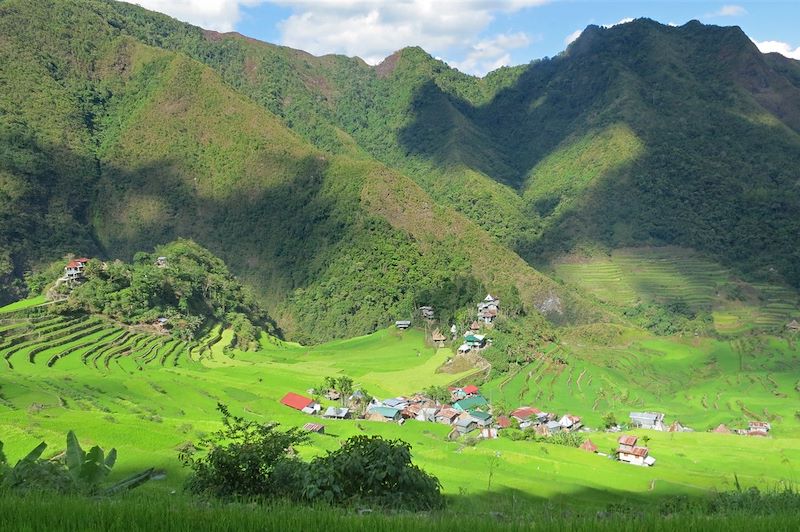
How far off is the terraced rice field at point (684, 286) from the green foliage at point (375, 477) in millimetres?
75328

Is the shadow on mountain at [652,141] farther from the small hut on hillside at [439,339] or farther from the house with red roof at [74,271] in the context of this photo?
the house with red roof at [74,271]

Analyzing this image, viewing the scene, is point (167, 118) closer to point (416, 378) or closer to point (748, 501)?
point (416, 378)

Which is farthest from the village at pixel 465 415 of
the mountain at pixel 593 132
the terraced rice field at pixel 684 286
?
the mountain at pixel 593 132

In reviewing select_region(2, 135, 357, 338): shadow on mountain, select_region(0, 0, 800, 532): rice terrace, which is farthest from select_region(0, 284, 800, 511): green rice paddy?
select_region(2, 135, 357, 338): shadow on mountain

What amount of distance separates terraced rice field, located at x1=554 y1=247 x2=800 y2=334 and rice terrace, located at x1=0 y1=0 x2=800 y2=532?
24.7 inches

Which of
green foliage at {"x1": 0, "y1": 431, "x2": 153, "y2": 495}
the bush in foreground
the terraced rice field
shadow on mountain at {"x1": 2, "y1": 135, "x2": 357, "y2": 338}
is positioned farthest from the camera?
shadow on mountain at {"x1": 2, "y1": 135, "x2": 357, "y2": 338}

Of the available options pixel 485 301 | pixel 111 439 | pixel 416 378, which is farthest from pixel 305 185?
pixel 111 439

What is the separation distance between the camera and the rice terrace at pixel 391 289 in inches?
383

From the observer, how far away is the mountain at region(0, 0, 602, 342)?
77000 millimetres

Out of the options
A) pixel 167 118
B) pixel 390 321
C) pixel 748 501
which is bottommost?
pixel 748 501

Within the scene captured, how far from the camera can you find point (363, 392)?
43719 mm

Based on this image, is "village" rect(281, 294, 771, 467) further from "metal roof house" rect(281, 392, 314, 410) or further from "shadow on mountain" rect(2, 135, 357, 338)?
"shadow on mountain" rect(2, 135, 357, 338)

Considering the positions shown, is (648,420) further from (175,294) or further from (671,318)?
(175,294)

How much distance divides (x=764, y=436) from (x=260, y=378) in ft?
114
